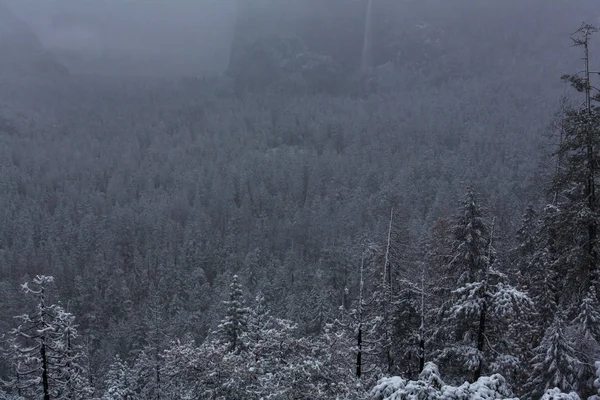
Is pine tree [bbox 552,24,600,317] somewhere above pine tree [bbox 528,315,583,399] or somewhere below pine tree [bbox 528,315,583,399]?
above

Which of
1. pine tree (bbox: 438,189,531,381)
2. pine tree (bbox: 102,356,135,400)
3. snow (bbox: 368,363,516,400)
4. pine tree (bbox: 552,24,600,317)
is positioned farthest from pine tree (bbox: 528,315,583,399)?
pine tree (bbox: 102,356,135,400)

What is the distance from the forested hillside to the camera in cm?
1630

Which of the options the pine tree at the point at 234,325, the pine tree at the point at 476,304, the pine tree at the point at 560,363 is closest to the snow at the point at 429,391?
the pine tree at the point at 476,304

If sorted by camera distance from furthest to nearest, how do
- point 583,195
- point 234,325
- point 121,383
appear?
point 121,383 → point 234,325 → point 583,195

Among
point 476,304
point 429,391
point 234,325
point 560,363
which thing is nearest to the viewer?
point 429,391

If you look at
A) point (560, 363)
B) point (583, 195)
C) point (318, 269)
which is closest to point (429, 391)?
point (560, 363)

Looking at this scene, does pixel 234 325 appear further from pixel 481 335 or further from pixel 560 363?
pixel 560 363

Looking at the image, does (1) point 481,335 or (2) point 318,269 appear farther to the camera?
(2) point 318,269

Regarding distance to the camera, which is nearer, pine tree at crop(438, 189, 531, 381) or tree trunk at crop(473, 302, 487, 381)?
pine tree at crop(438, 189, 531, 381)

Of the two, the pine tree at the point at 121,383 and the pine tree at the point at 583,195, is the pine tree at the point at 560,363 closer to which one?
the pine tree at the point at 583,195

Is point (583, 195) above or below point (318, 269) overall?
above

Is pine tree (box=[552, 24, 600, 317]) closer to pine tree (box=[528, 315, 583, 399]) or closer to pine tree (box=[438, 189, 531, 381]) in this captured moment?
pine tree (box=[528, 315, 583, 399])

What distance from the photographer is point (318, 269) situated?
270 feet

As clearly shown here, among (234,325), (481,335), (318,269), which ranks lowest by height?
(318,269)
